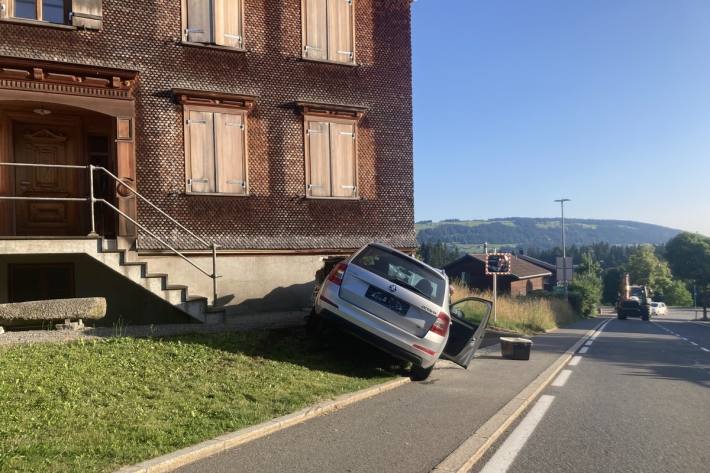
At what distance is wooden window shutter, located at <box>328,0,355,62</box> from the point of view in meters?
15.3

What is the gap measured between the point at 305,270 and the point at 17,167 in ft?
21.1

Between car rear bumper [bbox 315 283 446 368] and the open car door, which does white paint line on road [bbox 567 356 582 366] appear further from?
car rear bumper [bbox 315 283 446 368]

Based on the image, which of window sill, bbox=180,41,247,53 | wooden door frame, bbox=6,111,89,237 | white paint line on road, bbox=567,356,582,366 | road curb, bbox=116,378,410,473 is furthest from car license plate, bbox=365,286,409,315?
window sill, bbox=180,41,247,53

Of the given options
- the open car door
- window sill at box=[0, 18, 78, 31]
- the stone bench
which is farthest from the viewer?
window sill at box=[0, 18, 78, 31]

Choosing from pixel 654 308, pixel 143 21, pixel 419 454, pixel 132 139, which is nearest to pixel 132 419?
pixel 419 454

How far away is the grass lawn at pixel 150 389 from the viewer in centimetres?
515

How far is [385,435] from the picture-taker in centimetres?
628

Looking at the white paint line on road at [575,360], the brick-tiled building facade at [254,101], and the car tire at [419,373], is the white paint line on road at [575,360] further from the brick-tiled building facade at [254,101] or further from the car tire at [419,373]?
the car tire at [419,373]

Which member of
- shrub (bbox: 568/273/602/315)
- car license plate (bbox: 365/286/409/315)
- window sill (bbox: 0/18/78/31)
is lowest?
shrub (bbox: 568/273/602/315)

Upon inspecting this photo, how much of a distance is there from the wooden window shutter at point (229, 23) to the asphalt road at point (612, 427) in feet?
32.8

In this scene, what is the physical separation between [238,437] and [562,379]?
7.69 metres

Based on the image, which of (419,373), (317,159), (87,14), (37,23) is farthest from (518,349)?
(37,23)

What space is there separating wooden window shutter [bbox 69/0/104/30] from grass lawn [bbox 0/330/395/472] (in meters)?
7.19

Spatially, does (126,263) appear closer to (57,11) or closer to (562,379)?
(57,11)
